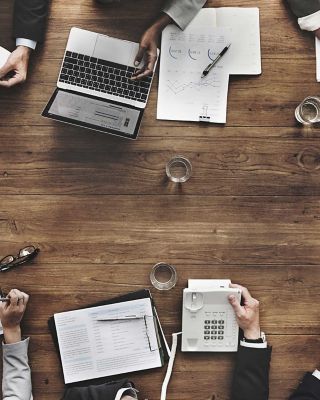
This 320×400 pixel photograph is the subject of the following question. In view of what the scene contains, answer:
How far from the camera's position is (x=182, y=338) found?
1779mm

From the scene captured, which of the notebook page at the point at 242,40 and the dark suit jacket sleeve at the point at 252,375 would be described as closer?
the dark suit jacket sleeve at the point at 252,375

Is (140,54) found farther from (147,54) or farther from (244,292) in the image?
(244,292)

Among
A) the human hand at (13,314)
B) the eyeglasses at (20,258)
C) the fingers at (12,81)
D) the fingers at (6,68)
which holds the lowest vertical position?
the human hand at (13,314)

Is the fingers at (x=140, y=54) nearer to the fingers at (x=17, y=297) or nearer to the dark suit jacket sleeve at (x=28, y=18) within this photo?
the dark suit jacket sleeve at (x=28, y=18)

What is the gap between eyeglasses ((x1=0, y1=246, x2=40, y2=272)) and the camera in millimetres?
1801

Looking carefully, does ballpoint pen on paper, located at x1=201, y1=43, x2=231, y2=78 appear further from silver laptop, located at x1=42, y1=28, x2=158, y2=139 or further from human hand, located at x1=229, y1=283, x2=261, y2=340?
human hand, located at x1=229, y1=283, x2=261, y2=340

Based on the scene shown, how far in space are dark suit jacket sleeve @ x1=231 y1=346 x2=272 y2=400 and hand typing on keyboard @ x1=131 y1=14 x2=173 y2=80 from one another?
983 millimetres

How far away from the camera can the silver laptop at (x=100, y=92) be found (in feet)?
5.90

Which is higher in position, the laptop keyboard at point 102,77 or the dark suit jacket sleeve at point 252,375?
the laptop keyboard at point 102,77

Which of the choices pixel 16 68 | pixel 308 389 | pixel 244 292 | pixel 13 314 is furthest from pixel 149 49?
pixel 308 389

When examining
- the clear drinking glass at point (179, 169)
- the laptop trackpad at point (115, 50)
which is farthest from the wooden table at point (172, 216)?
the laptop trackpad at point (115, 50)

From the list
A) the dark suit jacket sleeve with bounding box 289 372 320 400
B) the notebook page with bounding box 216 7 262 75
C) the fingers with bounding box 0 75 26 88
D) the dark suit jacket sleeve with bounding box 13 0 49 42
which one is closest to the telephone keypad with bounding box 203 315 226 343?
the dark suit jacket sleeve with bounding box 289 372 320 400

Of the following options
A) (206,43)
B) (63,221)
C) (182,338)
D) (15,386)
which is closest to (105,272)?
(63,221)

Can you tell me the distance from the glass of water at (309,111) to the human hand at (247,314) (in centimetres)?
62
